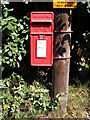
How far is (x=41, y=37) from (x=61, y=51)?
36cm

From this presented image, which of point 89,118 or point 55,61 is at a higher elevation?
point 55,61

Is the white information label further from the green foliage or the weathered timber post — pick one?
the green foliage

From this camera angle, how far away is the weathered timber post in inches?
133

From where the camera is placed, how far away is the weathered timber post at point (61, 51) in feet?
11.1

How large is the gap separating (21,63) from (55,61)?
0.87m

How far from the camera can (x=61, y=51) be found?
3.47 m

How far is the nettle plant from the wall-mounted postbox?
42cm

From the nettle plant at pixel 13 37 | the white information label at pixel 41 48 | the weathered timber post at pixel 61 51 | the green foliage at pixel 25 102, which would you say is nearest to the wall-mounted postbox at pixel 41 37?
the white information label at pixel 41 48

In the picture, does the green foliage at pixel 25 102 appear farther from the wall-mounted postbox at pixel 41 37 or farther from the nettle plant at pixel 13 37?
the wall-mounted postbox at pixel 41 37

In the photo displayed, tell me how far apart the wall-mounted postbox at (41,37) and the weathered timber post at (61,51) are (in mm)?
105

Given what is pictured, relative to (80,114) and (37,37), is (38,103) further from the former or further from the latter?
(37,37)

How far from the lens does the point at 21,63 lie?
4.20m

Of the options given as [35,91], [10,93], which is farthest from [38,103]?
[10,93]

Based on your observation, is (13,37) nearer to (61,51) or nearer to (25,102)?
(61,51)
